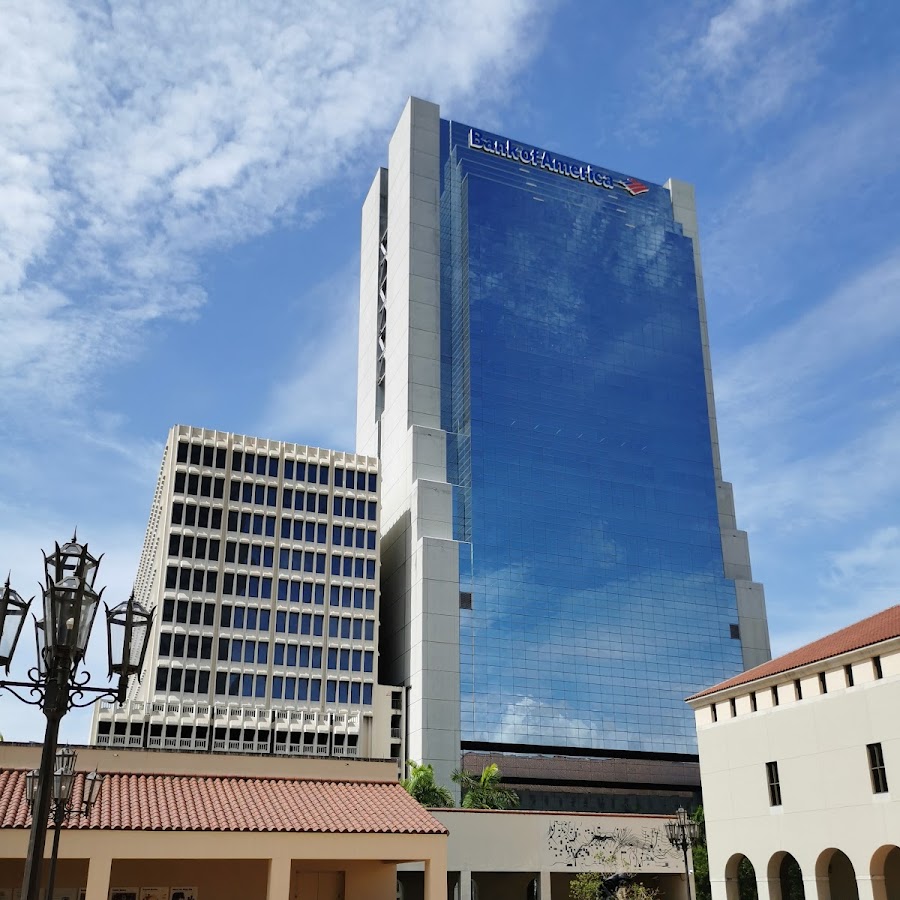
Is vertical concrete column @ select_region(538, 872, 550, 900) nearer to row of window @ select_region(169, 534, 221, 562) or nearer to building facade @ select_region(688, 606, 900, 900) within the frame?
building facade @ select_region(688, 606, 900, 900)

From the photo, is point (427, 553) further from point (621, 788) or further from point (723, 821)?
point (723, 821)

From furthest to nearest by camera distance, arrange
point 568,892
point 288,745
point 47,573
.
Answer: point 288,745, point 568,892, point 47,573

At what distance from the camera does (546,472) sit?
311 ft

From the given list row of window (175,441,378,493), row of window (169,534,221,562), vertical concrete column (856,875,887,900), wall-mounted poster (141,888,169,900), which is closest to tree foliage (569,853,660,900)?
vertical concrete column (856,875,887,900)

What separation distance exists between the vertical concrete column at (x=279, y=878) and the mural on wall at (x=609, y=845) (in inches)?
1247

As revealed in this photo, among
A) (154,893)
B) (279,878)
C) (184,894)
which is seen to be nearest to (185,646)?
(184,894)

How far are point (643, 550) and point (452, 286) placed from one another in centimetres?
3248

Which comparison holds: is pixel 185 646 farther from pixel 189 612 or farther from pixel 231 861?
pixel 231 861

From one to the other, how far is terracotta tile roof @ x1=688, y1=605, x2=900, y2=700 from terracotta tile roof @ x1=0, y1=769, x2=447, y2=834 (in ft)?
64.2

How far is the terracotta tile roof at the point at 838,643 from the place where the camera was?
4228 cm

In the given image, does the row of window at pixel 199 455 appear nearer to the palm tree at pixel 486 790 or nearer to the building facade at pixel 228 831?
the palm tree at pixel 486 790

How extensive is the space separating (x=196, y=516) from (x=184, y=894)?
5441 centimetres

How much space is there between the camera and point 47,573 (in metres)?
16.3

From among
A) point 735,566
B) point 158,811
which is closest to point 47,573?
point 158,811
